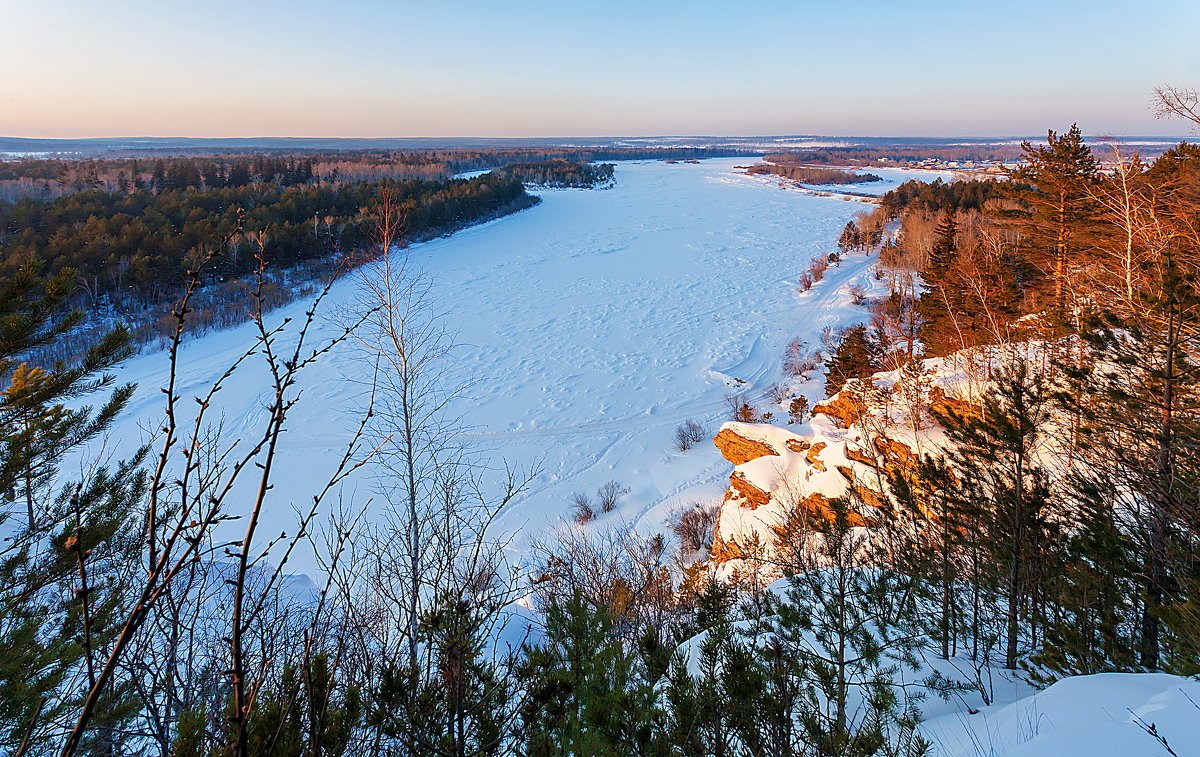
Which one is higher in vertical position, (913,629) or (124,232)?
(124,232)

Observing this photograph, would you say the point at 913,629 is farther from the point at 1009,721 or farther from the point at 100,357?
the point at 100,357

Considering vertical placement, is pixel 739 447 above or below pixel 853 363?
below

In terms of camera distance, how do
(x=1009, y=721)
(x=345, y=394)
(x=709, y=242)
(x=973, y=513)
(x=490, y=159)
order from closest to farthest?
(x=1009, y=721)
(x=973, y=513)
(x=345, y=394)
(x=709, y=242)
(x=490, y=159)

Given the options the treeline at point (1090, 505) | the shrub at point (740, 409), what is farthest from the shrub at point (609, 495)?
the treeline at point (1090, 505)

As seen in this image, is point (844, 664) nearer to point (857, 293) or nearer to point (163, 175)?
point (857, 293)

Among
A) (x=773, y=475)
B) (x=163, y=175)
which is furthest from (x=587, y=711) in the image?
(x=163, y=175)

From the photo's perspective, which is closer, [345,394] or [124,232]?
[345,394]

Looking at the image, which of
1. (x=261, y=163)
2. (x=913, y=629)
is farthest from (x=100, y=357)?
(x=261, y=163)
